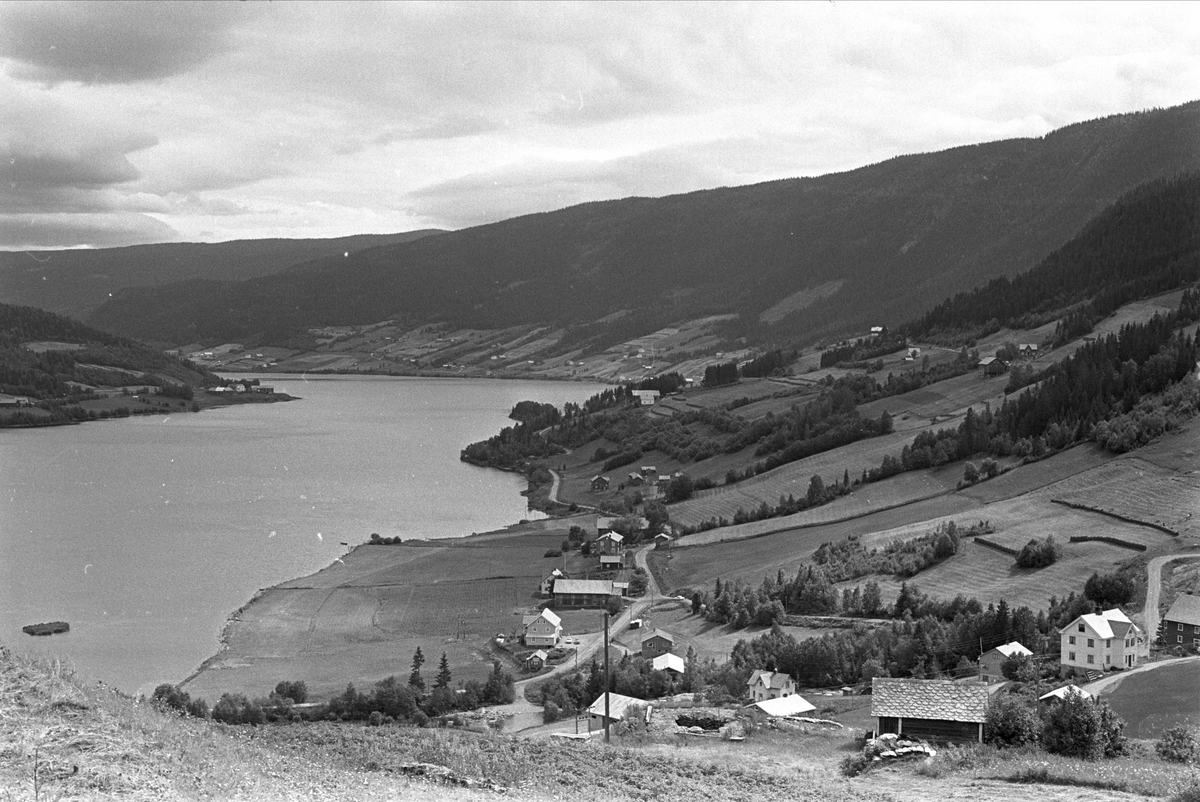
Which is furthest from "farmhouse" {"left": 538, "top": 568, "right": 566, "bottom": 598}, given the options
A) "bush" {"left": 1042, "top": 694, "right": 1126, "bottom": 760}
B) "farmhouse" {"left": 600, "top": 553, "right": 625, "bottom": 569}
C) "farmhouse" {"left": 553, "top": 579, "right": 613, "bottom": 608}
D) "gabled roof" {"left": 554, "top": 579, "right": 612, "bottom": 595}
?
"bush" {"left": 1042, "top": 694, "right": 1126, "bottom": 760}

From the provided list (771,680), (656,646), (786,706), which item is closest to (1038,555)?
(656,646)

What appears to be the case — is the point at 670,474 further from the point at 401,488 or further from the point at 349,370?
the point at 349,370

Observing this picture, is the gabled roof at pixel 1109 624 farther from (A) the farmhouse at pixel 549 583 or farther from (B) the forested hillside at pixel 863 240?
(B) the forested hillside at pixel 863 240

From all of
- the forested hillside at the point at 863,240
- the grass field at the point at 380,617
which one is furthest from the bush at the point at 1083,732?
the forested hillside at the point at 863,240

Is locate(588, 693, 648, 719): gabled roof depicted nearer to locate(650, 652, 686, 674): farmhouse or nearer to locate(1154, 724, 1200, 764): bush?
locate(650, 652, 686, 674): farmhouse

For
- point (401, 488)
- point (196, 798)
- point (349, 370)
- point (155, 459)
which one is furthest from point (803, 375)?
point (349, 370)

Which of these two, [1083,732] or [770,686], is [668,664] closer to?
[770,686]
